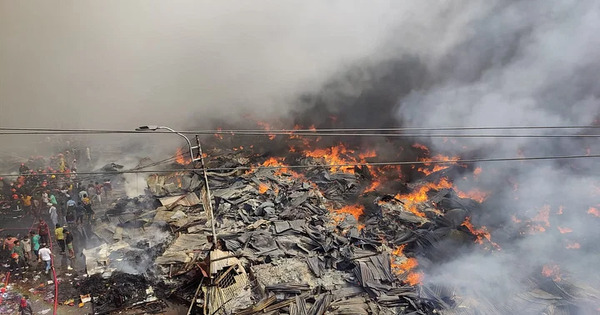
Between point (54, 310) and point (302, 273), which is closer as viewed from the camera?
point (54, 310)

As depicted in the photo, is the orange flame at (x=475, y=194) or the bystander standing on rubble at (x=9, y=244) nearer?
the bystander standing on rubble at (x=9, y=244)

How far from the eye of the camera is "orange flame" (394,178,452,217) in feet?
53.7

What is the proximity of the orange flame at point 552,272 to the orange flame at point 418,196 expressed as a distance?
15.9ft

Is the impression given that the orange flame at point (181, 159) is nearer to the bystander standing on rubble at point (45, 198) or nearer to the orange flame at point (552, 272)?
the bystander standing on rubble at point (45, 198)

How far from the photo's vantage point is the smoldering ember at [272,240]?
1096 cm

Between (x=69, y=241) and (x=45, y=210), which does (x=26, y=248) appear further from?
(x=45, y=210)

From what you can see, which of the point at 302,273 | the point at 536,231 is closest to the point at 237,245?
the point at 302,273

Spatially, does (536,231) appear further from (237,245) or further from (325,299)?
(237,245)

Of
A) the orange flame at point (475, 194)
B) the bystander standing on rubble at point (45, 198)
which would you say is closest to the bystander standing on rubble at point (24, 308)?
the bystander standing on rubble at point (45, 198)

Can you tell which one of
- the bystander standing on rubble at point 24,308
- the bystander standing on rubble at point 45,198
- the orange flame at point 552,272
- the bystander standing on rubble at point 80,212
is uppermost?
the bystander standing on rubble at point 45,198

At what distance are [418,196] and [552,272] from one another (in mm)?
6410

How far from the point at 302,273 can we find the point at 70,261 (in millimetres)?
9134

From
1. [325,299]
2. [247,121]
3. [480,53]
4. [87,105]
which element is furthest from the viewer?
[87,105]

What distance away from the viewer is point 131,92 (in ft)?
99.6
